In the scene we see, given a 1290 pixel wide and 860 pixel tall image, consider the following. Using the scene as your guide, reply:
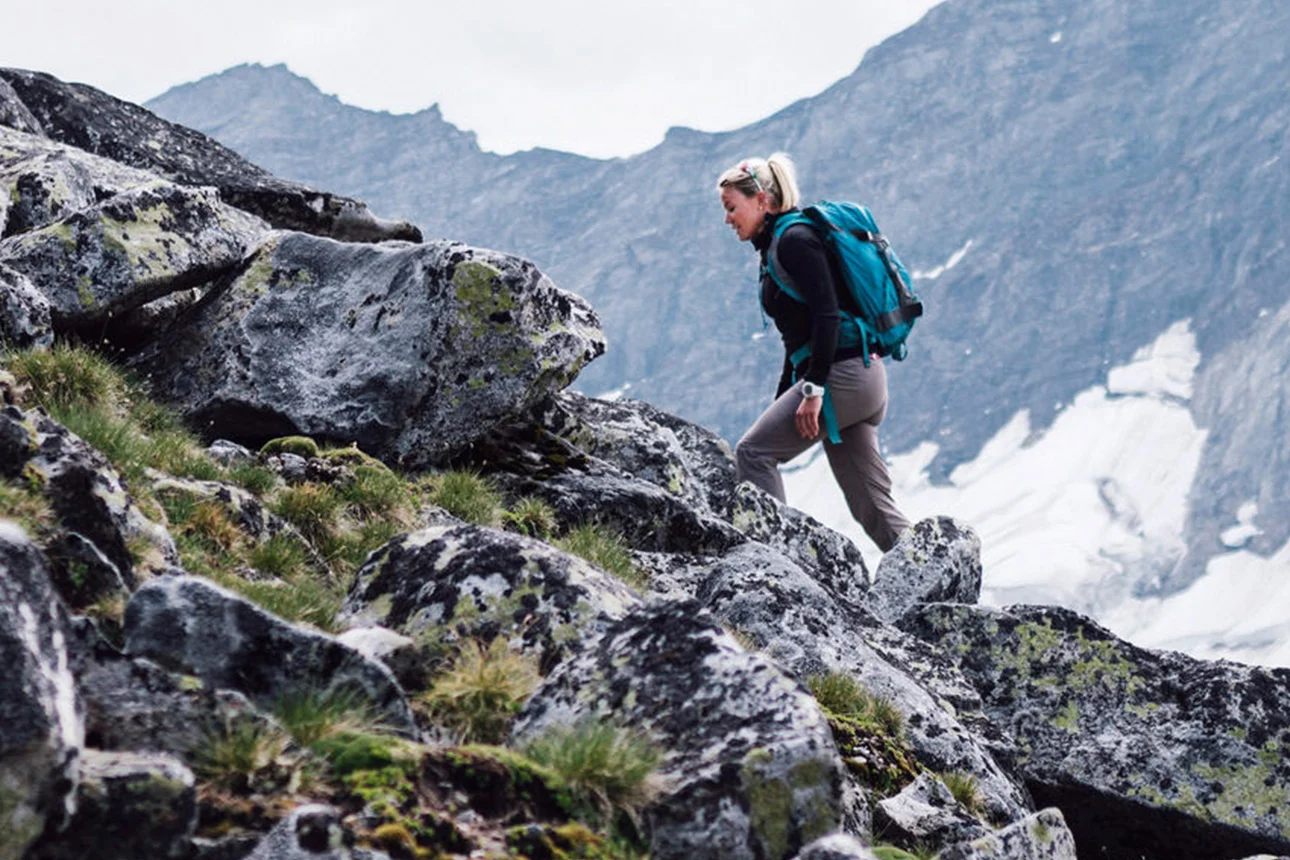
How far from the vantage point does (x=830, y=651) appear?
1106cm

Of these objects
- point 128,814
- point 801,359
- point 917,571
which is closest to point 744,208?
point 801,359

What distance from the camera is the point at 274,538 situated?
9531 mm

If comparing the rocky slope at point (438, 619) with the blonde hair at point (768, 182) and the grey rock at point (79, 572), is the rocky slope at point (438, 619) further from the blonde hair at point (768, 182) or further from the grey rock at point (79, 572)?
the blonde hair at point (768, 182)

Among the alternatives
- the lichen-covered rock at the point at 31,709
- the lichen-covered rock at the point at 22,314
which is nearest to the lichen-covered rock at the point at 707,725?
the lichen-covered rock at the point at 31,709

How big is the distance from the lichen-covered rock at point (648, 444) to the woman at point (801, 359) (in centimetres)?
170

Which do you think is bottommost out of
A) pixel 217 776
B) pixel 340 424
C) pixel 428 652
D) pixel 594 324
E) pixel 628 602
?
pixel 217 776

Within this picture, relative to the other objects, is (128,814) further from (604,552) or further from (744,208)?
(744,208)

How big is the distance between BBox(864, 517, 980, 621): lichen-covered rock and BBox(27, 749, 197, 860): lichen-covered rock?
36.0 feet

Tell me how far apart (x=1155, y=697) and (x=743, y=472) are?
4.78 meters

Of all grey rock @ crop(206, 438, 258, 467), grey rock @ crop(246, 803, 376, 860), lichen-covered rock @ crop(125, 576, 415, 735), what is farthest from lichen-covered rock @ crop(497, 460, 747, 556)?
grey rock @ crop(246, 803, 376, 860)

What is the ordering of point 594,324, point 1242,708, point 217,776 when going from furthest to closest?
point 594,324, point 1242,708, point 217,776

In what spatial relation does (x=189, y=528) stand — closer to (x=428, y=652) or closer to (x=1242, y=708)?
(x=428, y=652)

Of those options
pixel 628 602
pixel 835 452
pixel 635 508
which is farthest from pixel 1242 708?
pixel 628 602

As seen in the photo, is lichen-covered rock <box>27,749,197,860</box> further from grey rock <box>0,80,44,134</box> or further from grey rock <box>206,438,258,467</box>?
grey rock <box>0,80,44,134</box>
